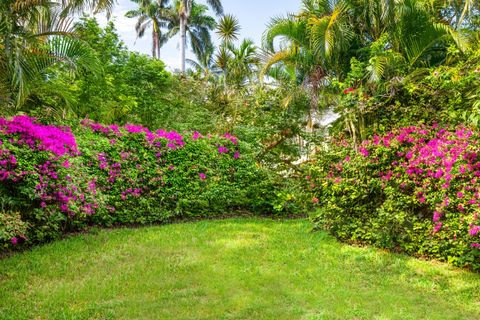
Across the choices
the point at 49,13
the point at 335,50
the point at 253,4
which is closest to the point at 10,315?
the point at 49,13

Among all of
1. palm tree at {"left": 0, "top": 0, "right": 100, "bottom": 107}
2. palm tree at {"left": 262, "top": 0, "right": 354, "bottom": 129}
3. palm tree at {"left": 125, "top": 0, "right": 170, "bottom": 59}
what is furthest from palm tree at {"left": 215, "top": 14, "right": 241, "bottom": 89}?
palm tree at {"left": 0, "top": 0, "right": 100, "bottom": 107}

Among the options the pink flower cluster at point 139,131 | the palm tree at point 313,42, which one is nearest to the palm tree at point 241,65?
the palm tree at point 313,42

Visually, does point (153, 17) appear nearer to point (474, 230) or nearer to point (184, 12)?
point (184, 12)

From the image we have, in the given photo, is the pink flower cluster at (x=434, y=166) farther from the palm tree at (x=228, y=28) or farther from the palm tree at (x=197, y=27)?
the palm tree at (x=197, y=27)

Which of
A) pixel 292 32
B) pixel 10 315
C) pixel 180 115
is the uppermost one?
pixel 292 32

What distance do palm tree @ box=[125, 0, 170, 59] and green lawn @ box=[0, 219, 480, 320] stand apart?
25.2 metres

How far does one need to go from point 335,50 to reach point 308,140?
7.88 feet

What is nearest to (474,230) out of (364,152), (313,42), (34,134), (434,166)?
(434,166)

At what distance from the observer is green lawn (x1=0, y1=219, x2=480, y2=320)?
3.80 metres

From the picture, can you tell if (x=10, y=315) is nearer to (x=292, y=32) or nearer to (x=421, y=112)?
(x=421, y=112)

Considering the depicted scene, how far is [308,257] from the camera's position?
5.70 metres

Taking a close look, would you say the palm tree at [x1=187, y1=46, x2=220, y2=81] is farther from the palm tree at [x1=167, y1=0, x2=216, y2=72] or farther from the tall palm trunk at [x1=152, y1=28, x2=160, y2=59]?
the tall palm trunk at [x1=152, y1=28, x2=160, y2=59]

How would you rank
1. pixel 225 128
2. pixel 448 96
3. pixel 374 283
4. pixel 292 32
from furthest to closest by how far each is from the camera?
pixel 225 128
pixel 292 32
pixel 448 96
pixel 374 283

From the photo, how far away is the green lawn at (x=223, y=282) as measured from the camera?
3.80 m
